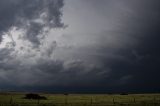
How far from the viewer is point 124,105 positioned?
66.5 meters

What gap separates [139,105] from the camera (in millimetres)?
64500

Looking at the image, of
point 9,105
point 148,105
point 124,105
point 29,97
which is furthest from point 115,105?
point 29,97

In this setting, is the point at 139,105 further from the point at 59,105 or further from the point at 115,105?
the point at 59,105

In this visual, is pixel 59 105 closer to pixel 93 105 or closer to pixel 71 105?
pixel 71 105

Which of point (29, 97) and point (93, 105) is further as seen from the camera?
point (29, 97)

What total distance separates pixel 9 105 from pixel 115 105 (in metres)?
25.3

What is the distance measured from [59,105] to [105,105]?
446 inches

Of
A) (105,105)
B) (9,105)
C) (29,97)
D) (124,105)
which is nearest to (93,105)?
(105,105)

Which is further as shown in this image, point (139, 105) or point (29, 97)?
point (29, 97)

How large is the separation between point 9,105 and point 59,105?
1161 cm

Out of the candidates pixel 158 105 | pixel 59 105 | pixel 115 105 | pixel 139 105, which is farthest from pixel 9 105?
pixel 158 105

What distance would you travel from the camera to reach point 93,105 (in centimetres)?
6669

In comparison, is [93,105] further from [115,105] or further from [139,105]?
[139,105]

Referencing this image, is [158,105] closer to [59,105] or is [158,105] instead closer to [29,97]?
[59,105]
